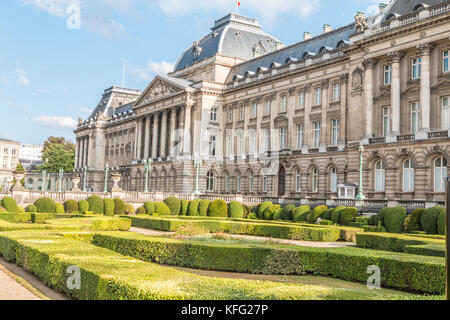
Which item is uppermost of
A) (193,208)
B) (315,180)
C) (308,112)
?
(308,112)

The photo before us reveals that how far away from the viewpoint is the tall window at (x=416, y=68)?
40844mm

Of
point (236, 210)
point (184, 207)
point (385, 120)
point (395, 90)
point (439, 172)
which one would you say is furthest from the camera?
point (184, 207)

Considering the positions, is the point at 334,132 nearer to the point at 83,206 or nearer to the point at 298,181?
the point at 298,181

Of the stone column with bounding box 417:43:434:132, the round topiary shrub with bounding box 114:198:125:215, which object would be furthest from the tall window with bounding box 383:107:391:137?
the round topiary shrub with bounding box 114:198:125:215

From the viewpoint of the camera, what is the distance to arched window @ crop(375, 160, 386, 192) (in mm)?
41781

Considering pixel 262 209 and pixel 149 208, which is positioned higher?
pixel 262 209

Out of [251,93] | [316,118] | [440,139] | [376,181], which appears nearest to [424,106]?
[440,139]

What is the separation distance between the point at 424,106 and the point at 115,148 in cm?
7128

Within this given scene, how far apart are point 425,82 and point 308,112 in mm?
16728

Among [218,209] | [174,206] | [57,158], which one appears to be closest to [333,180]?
[218,209]

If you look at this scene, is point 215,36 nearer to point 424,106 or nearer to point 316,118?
point 316,118

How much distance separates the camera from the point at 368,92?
4434 centimetres

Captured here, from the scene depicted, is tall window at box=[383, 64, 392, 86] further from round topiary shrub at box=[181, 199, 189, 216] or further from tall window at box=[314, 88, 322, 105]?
round topiary shrub at box=[181, 199, 189, 216]
